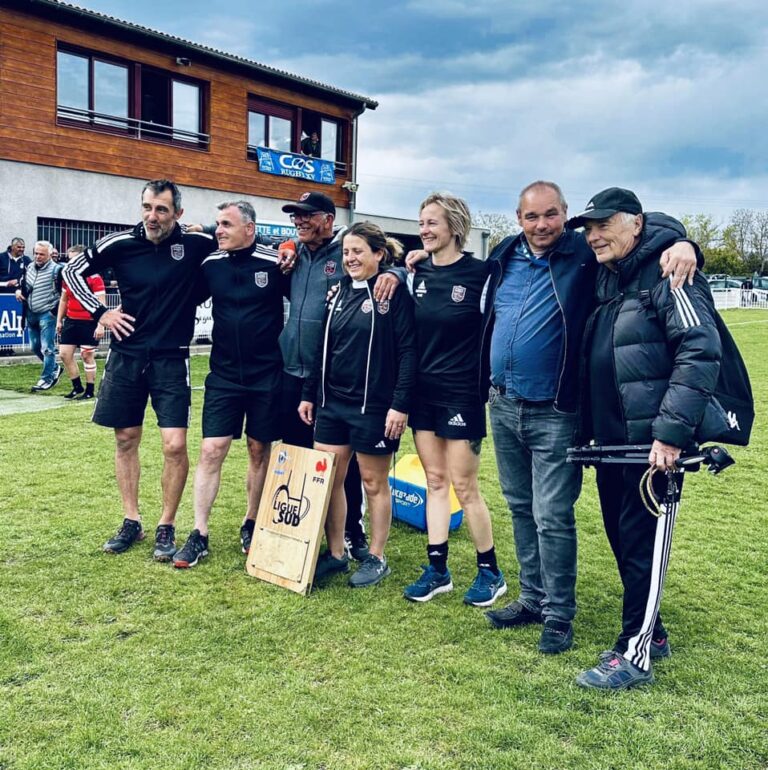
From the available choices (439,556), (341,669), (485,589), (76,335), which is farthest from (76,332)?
(341,669)

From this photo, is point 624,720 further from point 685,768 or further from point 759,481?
point 759,481

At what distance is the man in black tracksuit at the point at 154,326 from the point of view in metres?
4.67

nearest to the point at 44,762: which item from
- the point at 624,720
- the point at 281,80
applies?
the point at 624,720

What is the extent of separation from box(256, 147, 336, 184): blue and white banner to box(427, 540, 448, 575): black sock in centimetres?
1865

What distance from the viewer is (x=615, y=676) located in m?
3.21

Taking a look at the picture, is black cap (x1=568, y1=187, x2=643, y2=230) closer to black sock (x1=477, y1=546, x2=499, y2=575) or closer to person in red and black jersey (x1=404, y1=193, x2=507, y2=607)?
person in red and black jersey (x1=404, y1=193, x2=507, y2=607)

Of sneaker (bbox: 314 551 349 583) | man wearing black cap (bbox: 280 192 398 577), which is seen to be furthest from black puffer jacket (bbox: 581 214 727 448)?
sneaker (bbox: 314 551 349 583)

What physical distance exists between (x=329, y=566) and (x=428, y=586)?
2.14 ft

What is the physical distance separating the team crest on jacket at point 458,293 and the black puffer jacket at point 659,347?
0.75 metres

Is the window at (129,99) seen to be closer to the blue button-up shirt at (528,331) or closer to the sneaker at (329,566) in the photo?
the sneaker at (329,566)

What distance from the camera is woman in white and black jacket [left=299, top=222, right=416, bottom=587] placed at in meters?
4.09

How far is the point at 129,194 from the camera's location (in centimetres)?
1809

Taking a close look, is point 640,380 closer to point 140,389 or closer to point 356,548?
point 356,548

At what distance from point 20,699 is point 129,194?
55.2 ft
